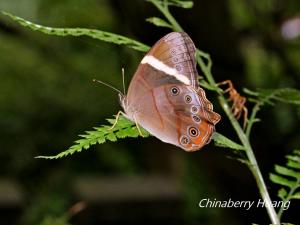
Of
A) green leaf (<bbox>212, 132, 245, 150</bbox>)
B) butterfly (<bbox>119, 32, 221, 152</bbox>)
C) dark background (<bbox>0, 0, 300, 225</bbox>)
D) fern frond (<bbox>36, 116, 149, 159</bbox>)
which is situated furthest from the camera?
dark background (<bbox>0, 0, 300, 225</bbox>)

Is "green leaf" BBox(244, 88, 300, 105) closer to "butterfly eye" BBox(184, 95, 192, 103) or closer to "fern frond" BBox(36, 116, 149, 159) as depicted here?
"butterfly eye" BBox(184, 95, 192, 103)

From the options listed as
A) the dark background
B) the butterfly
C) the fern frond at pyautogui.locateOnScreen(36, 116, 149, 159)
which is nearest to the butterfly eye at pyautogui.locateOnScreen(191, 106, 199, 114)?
the butterfly

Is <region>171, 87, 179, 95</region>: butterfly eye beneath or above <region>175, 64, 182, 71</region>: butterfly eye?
beneath

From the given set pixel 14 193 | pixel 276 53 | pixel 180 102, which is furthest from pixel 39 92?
pixel 180 102

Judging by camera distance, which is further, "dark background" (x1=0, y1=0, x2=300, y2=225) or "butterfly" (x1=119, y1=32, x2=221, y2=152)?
"dark background" (x1=0, y1=0, x2=300, y2=225)

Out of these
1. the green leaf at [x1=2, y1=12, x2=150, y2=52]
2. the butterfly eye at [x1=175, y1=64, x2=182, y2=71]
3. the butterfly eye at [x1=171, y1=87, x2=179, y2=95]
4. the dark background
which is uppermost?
the green leaf at [x1=2, y1=12, x2=150, y2=52]

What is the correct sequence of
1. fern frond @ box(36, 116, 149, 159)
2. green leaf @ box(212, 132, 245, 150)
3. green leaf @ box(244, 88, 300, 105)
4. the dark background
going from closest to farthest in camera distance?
fern frond @ box(36, 116, 149, 159), green leaf @ box(212, 132, 245, 150), green leaf @ box(244, 88, 300, 105), the dark background

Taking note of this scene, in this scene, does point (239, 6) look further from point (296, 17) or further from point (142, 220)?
point (142, 220)
